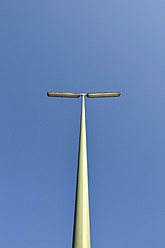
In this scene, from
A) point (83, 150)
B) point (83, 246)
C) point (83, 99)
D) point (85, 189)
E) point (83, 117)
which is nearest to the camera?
point (83, 246)

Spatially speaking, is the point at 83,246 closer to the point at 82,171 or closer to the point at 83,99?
the point at 82,171

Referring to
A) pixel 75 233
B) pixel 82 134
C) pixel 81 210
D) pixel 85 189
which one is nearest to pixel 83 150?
pixel 82 134

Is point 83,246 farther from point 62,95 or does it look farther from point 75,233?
point 62,95

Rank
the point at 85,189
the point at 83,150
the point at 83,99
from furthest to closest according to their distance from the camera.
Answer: the point at 83,99 → the point at 83,150 → the point at 85,189

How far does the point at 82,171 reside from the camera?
927 centimetres

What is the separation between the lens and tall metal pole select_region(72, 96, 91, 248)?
8.27m

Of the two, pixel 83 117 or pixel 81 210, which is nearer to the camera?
pixel 81 210

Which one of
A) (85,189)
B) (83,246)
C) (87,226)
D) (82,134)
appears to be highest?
(82,134)

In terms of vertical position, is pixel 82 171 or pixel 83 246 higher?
pixel 82 171

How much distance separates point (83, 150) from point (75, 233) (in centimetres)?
261

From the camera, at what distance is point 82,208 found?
8.68m

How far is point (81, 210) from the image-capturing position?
865 centimetres

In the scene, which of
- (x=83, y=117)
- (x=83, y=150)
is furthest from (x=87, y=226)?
(x=83, y=117)

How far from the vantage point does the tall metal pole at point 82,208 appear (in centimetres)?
827
